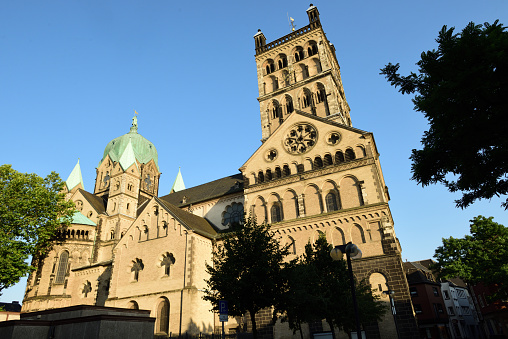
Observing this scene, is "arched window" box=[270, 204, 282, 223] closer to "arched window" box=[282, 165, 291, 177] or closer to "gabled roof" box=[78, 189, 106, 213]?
"arched window" box=[282, 165, 291, 177]

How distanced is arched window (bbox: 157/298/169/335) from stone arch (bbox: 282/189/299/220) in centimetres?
1232

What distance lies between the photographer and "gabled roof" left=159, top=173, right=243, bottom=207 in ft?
128

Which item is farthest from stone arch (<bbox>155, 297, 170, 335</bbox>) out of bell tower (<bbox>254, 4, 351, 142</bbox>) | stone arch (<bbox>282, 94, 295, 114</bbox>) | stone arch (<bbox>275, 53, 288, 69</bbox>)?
stone arch (<bbox>275, 53, 288, 69</bbox>)

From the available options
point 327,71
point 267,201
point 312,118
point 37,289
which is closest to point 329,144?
point 312,118

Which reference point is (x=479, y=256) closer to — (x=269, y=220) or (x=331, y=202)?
(x=331, y=202)

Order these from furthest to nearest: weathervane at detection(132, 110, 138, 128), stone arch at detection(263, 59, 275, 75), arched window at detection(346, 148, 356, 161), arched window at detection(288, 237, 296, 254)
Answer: weathervane at detection(132, 110, 138, 128), stone arch at detection(263, 59, 275, 75), arched window at detection(346, 148, 356, 161), arched window at detection(288, 237, 296, 254)

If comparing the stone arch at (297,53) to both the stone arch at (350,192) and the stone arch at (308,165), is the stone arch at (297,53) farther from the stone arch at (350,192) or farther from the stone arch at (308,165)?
the stone arch at (350,192)

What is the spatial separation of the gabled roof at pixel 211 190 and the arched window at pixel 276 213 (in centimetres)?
682

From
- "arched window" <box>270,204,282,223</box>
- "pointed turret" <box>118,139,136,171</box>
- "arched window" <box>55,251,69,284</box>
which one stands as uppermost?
"pointed turret" <box>118,139,136,171</box>

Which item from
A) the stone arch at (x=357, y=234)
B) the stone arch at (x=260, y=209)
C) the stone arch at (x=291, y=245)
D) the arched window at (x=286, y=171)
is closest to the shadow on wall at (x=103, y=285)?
the stone arch at (x=260, y=209)

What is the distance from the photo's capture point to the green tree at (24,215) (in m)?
29.8

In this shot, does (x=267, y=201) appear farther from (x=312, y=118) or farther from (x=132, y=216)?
(x=132, y=216)

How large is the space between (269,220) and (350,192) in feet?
24.5

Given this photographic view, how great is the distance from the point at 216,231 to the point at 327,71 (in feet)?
76.4
